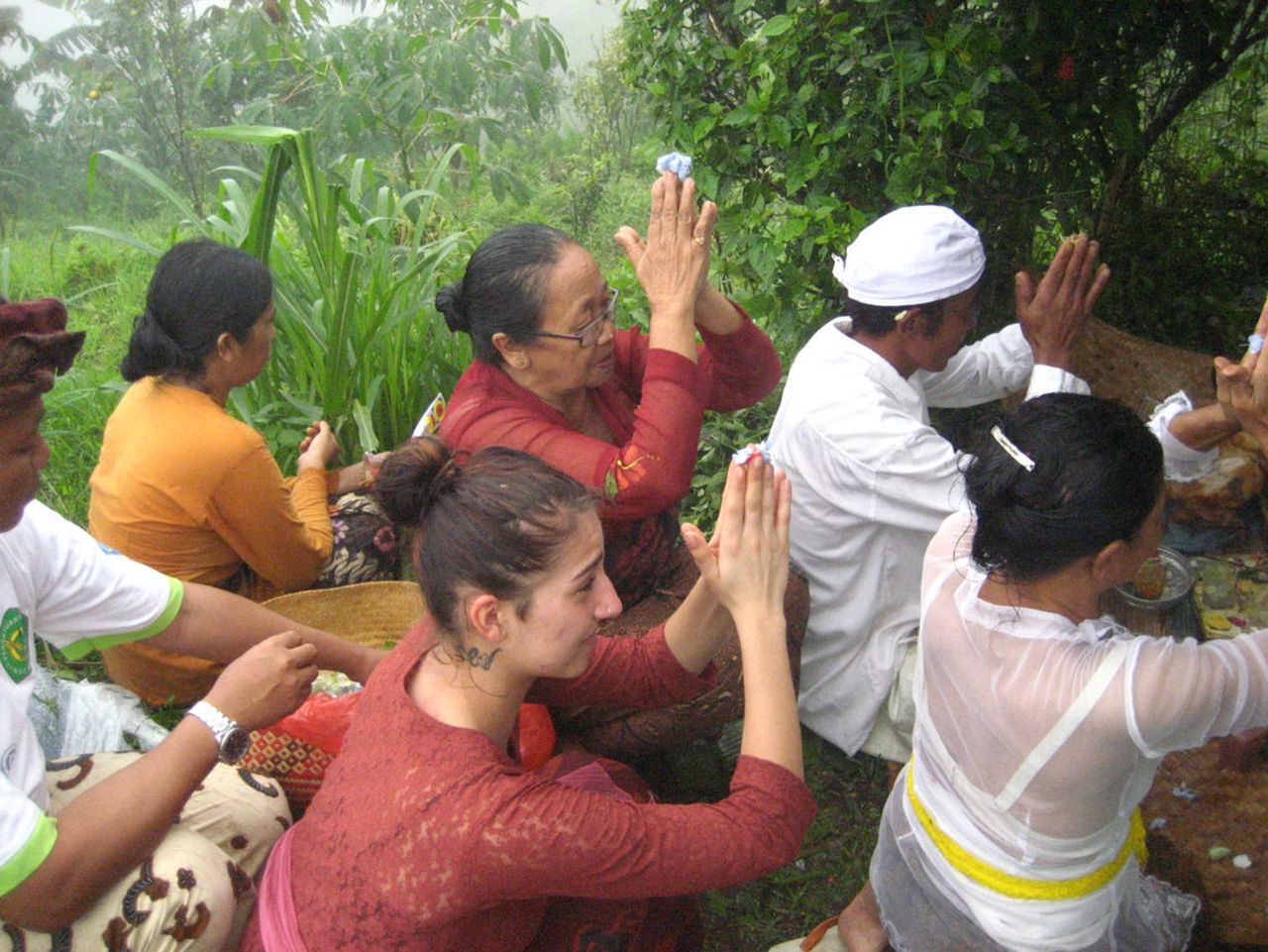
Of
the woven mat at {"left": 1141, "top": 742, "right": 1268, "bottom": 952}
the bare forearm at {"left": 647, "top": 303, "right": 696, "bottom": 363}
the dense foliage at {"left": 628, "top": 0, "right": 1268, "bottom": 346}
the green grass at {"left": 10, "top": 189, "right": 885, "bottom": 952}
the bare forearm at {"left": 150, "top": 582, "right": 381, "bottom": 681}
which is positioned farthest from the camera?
the dense foliage at {"left": 628, "top": 0, "right": 1268, "bottom": 346}

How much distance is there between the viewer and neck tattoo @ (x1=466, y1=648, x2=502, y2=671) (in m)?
1.78

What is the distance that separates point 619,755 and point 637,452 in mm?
762

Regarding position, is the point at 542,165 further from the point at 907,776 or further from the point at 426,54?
the point at 907,776

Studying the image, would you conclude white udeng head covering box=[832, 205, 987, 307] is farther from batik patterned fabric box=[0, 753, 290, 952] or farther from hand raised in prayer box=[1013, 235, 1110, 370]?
batik patterned fabric box=[0, 753, 290, 952]

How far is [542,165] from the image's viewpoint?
301 inches

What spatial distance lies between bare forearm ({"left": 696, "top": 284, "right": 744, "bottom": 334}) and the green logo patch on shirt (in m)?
1.64

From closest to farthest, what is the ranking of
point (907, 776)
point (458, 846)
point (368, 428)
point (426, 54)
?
point (458, 846)
point (907, 776)
point (368, 428)
point (426, 54)

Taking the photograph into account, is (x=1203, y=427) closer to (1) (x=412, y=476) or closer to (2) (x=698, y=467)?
(1) (x=412, y=476)

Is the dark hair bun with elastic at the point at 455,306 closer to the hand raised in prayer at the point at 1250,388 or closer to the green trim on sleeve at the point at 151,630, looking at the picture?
the green trim on sleeve at the point at 151,630

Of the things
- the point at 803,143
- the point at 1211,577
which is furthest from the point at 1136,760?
the point at 803,143

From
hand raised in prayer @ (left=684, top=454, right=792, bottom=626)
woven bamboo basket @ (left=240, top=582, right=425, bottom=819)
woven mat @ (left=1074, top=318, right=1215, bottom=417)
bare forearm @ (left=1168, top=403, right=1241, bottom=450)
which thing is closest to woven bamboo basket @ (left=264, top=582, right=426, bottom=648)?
woven bamboo basket @ (left=240, top=582, right=425, bottom=819)

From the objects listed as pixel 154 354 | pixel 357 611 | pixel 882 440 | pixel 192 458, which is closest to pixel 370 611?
pixel 357 611

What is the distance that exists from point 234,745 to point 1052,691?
1.39m

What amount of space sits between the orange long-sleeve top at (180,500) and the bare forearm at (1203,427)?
2163 mm
